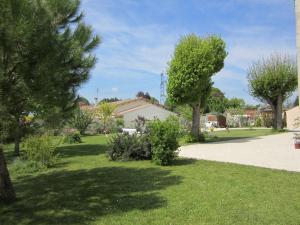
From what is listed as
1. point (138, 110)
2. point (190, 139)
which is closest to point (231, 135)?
point (190, 139)

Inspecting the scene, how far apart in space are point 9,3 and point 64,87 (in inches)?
93.2

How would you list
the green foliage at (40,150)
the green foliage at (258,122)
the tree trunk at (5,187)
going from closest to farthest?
the tree trunk at (5,187) → the green foliage at (40,150) → the green foliage at (258,122)

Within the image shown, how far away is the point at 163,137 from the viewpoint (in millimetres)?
12602

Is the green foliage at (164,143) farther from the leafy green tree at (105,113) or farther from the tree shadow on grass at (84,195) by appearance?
the leafy green tree at (105,113)

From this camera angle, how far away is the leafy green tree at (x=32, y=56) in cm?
584

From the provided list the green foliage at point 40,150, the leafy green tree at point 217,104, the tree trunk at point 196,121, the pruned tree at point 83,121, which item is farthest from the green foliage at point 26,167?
the leafy green tree at point 217,104

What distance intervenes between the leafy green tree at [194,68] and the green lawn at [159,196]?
8.57 metres

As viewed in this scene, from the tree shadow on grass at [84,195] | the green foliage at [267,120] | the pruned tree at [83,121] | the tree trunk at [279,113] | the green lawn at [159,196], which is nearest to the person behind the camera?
the green lawn at [159,196]

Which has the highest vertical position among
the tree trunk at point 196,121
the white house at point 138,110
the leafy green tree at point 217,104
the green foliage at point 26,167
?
the leafy green tree at point 217,104

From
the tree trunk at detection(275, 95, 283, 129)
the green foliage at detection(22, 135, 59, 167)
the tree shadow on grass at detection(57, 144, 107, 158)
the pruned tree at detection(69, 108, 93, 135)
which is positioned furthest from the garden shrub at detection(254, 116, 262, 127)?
the green foliage at detection(22, 135, 59, 167)

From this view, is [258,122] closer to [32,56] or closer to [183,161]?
[183,161]

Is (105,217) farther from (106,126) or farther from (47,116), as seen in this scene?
(106,126)

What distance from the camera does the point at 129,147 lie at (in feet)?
46.6

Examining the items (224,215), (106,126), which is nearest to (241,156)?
(224,215)
